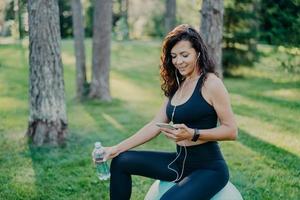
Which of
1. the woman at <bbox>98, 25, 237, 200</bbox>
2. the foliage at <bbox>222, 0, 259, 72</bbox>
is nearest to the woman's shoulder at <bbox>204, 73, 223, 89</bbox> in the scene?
the woman at <bbox>98, 25, 237, 200</bbox>

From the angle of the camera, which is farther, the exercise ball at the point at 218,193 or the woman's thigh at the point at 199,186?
the exercise ball at the point at 218,193

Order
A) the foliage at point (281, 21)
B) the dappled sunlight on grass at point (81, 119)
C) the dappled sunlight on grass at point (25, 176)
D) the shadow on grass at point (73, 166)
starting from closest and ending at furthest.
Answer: the shadow on grass at point (73, 166) < the dappled sunlight on grass at point (25, 176) < the dappled sunlight on grass at point (81, 119) < the foliage at point (281, 21)

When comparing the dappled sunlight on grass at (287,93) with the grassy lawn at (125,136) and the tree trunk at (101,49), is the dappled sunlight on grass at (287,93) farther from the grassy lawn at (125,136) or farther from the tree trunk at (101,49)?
the tree trunk at (101,49)

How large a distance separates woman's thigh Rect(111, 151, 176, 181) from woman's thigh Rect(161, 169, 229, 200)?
30 cm

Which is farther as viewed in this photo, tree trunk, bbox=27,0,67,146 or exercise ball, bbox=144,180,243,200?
tree trunk, bbox=27,0,67,146

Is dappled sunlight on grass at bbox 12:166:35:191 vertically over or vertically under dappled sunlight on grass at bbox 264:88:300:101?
over

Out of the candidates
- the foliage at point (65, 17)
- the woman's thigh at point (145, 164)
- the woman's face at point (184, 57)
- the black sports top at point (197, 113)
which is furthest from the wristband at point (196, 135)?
the foliage at point (65, 17)

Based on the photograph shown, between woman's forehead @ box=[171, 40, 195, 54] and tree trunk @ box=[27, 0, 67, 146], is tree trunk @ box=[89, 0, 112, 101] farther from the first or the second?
woman's forehead @ box=[171, 40, 195, 54]

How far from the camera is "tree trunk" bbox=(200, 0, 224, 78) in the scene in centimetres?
862

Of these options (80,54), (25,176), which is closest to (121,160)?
(25,176)

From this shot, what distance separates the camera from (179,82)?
4414mm

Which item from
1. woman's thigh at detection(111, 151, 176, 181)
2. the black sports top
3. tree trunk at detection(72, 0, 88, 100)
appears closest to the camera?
the black sports top

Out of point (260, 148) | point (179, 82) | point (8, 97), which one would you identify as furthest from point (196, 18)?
point (179, 82)

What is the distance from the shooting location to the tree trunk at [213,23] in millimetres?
8617
